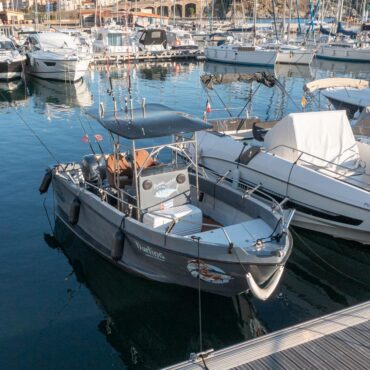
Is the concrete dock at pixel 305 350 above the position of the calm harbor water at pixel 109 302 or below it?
above

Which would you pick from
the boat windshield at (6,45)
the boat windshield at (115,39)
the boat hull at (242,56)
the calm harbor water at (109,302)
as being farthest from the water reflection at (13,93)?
the boat hull at (242,56)

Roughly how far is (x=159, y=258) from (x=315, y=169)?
5.65 metres

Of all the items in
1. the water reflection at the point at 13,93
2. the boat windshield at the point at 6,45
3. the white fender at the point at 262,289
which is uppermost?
the boat windshield at the point at 6,45

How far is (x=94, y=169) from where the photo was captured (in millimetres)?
10828

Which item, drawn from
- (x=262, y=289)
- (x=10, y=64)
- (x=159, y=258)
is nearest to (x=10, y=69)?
(x=10, y=64)

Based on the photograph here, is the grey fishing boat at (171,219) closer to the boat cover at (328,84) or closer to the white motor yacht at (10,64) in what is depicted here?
the boat cover at (328,84)

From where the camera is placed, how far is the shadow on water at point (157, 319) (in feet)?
25.5

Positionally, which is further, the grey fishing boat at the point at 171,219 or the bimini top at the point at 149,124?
the bimini top at the point at 149,124

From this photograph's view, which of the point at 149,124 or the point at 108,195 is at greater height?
the point at 149,124

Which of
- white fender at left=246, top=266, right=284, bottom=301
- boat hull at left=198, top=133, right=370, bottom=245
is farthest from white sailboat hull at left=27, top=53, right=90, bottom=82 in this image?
white fender at left=246, top=266, right=284, bottom=301

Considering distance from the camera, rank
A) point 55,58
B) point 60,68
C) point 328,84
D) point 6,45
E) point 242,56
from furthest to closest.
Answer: point 242,56 < point 6,45 < point 60,68 < point 55,58 < point 328,84

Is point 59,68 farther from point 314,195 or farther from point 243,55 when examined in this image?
point 314,195

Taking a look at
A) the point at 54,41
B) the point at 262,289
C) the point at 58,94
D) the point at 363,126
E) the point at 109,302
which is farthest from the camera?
the point at 54,41

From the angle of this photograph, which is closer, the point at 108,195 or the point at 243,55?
the point at 108,195
